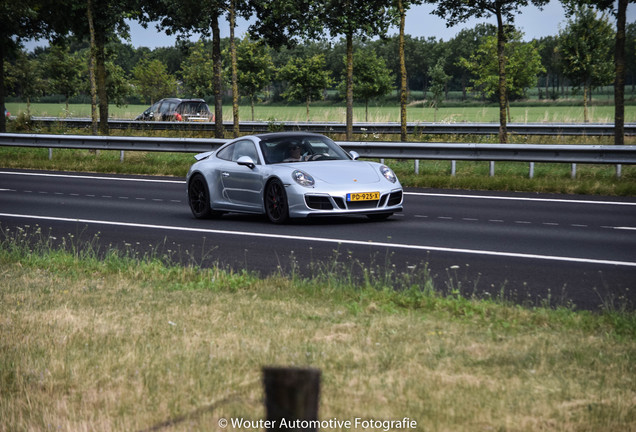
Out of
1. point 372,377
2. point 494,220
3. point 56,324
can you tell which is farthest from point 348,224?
point 372,377

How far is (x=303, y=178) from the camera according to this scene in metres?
12.3

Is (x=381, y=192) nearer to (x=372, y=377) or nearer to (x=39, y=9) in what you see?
(x=372, y=377)

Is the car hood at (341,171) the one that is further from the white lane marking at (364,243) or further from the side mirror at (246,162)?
the white lane marking at (364,243)

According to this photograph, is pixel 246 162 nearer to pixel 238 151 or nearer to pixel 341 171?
pixel 238 151

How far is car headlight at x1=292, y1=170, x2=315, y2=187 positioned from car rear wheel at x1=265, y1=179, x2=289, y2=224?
0.27 meters

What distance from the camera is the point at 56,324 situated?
6.21 metres

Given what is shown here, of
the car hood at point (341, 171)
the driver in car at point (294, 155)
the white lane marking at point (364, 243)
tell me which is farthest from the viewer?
the driver in car at point (294, 155)

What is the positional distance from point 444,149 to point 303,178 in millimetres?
7795

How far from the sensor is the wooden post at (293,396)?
2348mm

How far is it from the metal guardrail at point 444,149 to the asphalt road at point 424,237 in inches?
70.3

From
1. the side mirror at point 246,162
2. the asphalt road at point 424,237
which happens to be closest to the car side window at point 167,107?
the asphalt road at point 424,237

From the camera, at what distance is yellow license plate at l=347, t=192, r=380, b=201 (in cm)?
1216

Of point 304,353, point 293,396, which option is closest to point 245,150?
point 304,353

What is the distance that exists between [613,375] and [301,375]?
3014 mm
